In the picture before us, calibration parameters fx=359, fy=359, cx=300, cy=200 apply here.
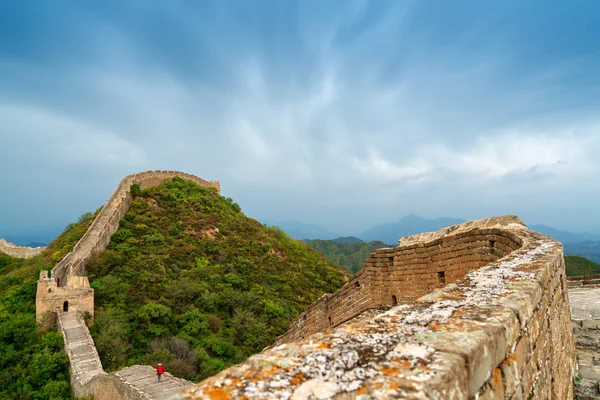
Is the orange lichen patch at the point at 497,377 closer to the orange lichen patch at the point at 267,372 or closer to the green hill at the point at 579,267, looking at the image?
the orange lichen patch at the point at 267,372

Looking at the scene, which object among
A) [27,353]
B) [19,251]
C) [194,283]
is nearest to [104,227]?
[194,283]

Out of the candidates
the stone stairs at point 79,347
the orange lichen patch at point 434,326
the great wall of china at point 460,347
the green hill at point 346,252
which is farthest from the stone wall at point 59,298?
the green hill at point 346,252

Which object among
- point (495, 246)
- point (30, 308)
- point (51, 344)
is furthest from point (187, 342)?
point (495, 246)

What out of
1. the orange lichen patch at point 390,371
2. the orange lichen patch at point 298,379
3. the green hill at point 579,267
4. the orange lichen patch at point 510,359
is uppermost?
the orange lichen patch at point 390,371

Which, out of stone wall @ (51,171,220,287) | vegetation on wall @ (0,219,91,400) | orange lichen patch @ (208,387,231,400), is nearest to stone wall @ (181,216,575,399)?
orange lichen patch @ (208,387,231,400)

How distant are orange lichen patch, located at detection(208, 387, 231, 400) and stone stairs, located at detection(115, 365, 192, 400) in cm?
888

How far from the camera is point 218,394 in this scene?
1.50m

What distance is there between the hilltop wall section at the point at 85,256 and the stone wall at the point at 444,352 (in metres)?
17.6

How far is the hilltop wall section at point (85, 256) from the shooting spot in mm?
15672

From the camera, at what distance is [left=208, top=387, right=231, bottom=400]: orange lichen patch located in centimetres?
147

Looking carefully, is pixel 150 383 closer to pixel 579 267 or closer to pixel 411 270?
pixel 411 270

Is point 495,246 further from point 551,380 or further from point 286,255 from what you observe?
point 286,255

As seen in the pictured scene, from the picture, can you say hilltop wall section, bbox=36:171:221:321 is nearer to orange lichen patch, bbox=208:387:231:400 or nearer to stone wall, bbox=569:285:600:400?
stone wall, bbox=569:285:600:400

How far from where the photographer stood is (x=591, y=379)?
14.3ft
